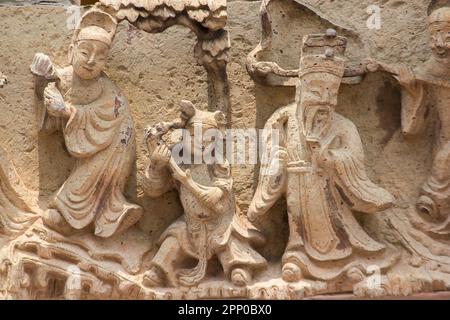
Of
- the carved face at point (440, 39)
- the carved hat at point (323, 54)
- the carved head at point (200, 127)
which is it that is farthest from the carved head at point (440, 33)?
the carved head at point (200, 127)

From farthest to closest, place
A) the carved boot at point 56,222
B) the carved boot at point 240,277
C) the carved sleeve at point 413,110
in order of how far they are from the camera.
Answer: the carved sleeve at point 413,110
the carved boot at point 56,222
the carved boot at point 240,277

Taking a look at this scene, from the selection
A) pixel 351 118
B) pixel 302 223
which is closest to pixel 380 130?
pixel 351 118

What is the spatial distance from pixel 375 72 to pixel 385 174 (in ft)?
1.67

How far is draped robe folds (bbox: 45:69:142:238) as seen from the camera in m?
5.03

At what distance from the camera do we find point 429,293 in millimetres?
4871

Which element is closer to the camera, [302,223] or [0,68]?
[302,223]

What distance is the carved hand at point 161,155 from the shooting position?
16.3 feet

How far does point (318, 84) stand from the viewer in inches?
196

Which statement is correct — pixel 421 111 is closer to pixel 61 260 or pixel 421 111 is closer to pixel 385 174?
pixel 385 174

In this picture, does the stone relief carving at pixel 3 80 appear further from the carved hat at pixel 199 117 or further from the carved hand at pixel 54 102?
the carved hat at pixel 199 117

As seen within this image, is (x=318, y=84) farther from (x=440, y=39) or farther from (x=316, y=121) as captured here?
(x=440, y=39)

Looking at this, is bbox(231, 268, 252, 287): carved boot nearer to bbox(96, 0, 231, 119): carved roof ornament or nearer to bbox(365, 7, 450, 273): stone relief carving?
bbox(365, 7, 450, 273): stone relief carving

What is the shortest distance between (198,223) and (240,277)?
33cm

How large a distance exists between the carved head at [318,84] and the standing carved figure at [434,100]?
0.84ft
